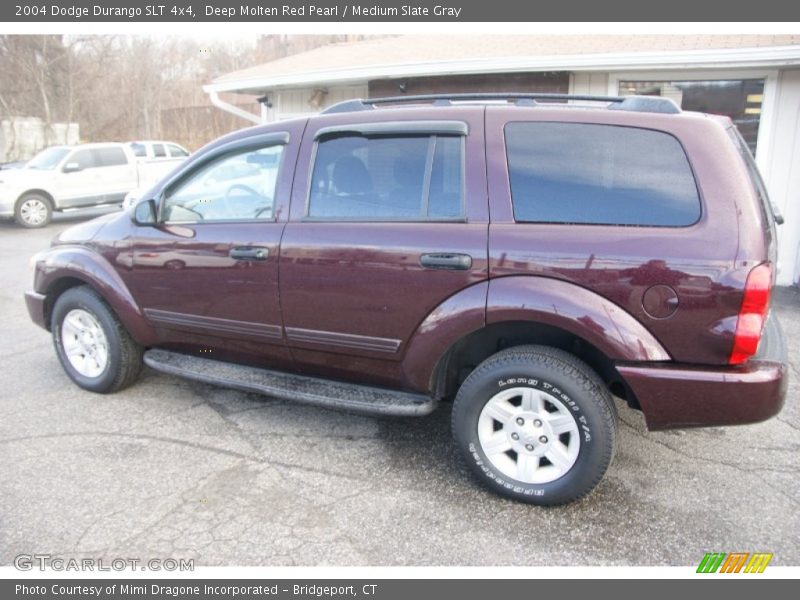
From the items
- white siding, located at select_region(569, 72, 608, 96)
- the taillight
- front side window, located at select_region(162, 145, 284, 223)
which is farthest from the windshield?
the taillight

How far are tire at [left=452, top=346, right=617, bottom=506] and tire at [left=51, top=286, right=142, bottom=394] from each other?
7.89ft

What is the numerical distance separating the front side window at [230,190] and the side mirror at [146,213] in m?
0.06

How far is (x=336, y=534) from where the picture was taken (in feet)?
8.45

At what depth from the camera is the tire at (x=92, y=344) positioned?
12.7 ft

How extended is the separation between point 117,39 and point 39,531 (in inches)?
1065

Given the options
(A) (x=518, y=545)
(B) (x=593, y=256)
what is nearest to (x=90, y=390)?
(A) (x=518, y=545)

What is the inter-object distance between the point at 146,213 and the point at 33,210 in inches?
427

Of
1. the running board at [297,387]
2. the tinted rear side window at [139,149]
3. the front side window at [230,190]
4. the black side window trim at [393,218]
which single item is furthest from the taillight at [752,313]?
the tinted rear side window at [139,149]

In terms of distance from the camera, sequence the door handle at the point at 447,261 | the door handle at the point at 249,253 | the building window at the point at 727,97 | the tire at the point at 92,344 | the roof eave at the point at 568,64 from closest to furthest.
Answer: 1. the door handle at the point at 447,261
2. the door handle at the point at 249,253
3. the tire at the point at 92,344
4. the roof eave at the point at 568,64
5. the building window at the point at 727,97

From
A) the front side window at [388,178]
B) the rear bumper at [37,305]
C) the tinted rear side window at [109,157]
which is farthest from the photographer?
the tinted rear side window at [109,157]

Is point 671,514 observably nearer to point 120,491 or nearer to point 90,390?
point 120,491

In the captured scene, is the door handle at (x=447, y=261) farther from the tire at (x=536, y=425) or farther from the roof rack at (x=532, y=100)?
the roof rack at (x=532, y=100)

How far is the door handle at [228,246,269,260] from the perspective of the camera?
3193mm

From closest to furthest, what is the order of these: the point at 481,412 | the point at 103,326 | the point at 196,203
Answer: the point at 481,412, the point at 196,203, the point at 103,326
